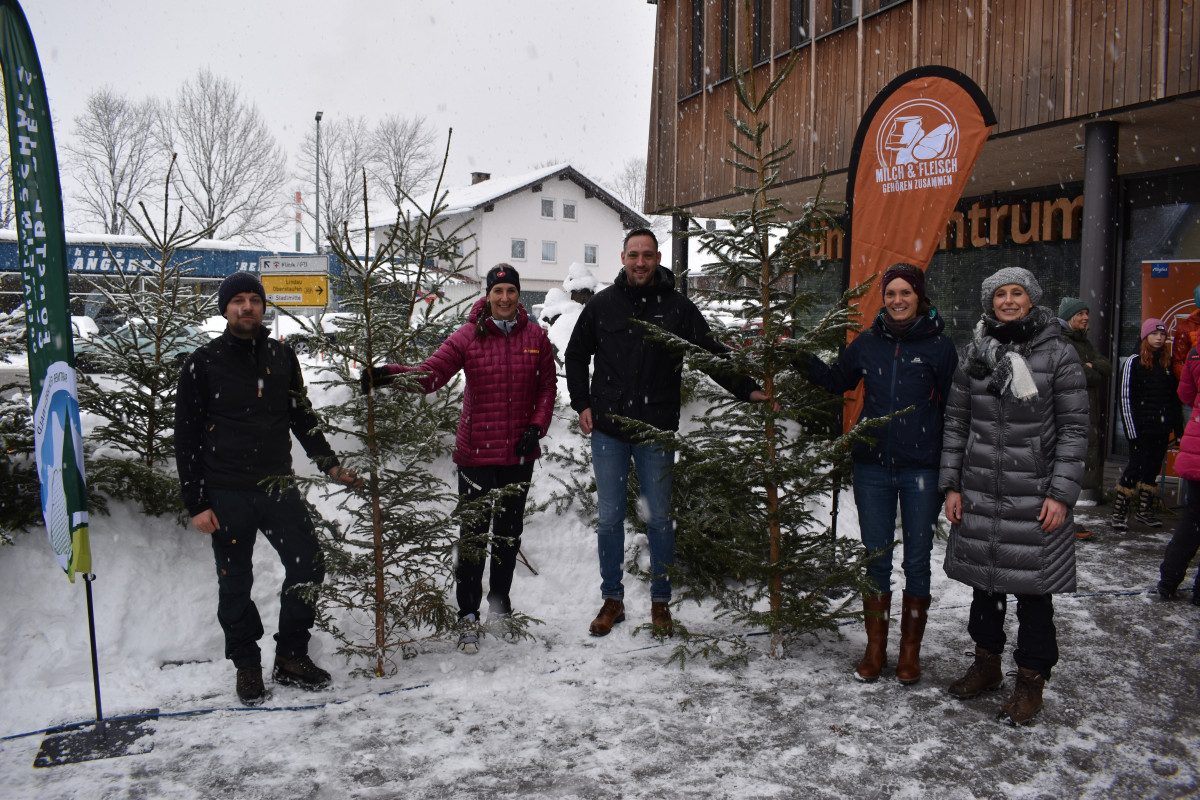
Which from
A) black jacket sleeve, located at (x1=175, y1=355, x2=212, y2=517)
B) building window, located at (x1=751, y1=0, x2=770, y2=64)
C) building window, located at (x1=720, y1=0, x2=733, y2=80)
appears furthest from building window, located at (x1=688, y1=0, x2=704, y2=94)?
black jacket sleeve, located at (x1=175, y1=355, x2=212, y2=517)

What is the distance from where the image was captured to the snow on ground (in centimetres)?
325

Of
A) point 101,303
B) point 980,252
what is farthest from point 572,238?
point 101,303

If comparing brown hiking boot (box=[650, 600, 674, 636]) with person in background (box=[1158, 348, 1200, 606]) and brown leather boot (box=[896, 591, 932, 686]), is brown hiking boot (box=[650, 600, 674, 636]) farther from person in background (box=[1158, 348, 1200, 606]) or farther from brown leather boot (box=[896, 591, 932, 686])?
person in background (box=[1158, 348, 1200, 606])

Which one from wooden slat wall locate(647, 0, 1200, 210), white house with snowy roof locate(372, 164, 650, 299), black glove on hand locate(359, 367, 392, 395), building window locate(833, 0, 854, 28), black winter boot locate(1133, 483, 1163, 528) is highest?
white house with snowy roof locate(372, 164, 650, 299)

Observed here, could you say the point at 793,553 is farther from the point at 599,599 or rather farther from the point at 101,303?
the point at 101,303

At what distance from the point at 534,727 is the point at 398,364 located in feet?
6.53

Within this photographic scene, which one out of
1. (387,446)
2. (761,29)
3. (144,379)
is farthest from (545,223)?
(387,446)

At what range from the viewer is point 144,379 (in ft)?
17.1

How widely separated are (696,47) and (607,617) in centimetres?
1118

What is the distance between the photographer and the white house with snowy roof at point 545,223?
47219mm

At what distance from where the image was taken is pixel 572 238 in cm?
5022

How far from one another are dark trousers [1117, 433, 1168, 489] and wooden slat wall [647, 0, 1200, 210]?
2.99 m

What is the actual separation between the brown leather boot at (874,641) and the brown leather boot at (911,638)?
0.09m

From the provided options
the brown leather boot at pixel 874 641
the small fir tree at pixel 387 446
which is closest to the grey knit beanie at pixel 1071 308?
the brown leather boot at pixel 874 641
